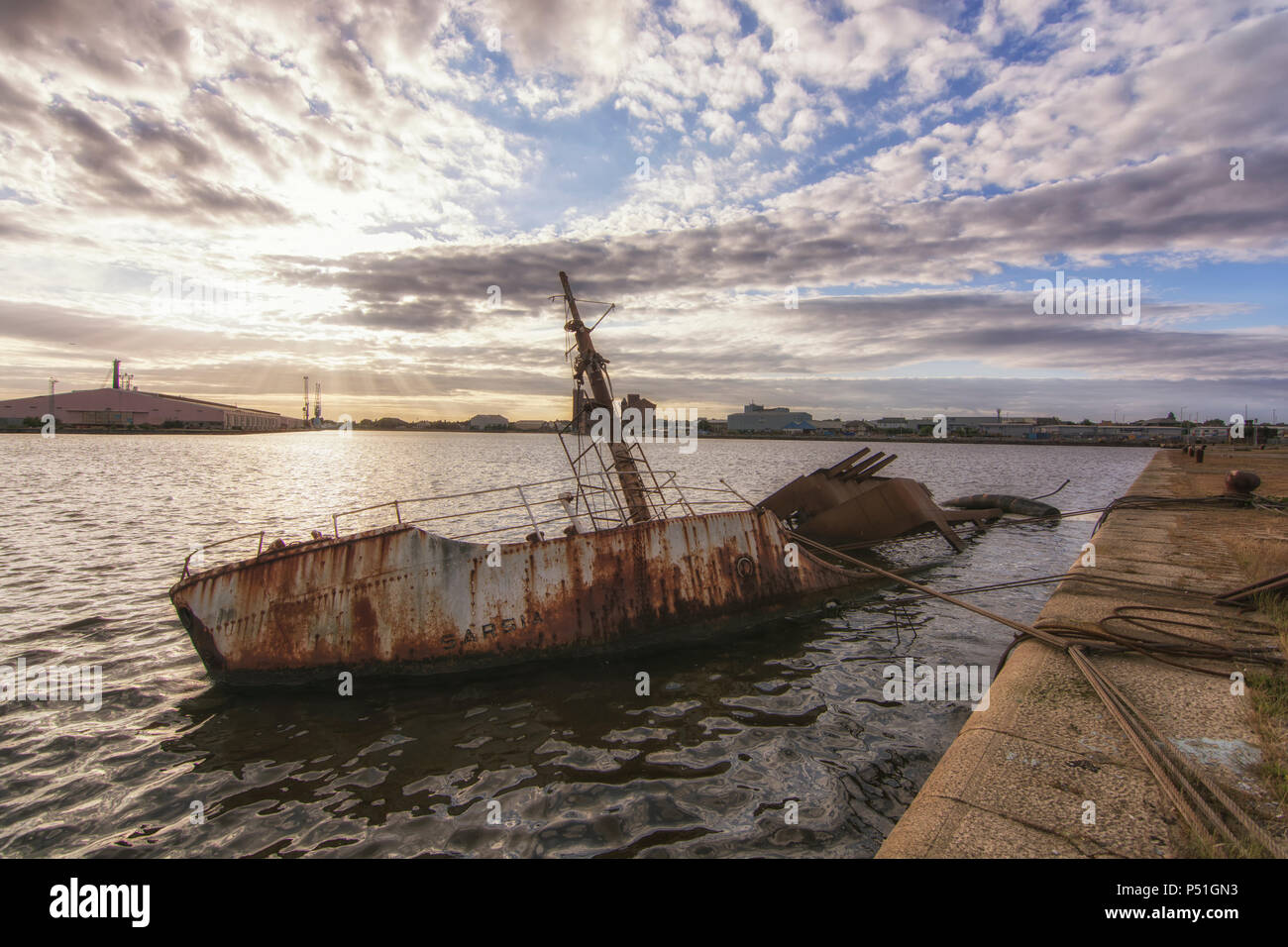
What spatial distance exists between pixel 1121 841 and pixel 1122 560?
10413 mm

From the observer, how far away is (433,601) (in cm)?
917

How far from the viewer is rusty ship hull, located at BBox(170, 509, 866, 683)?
8.83 m

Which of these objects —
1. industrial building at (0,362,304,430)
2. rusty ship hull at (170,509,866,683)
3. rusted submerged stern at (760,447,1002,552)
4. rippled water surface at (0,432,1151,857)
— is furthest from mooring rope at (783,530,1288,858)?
industrial building at (0,362,304,430)

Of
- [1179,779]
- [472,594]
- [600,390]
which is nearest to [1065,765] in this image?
[1179,779]

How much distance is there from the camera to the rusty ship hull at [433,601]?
29.0ft

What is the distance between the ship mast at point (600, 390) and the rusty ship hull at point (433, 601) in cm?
219

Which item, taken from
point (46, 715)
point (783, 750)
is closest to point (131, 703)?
point (46, 715)

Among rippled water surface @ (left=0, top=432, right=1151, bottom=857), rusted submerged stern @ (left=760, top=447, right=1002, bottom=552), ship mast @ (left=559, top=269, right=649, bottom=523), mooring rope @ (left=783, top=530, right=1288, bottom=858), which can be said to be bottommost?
rippled water surface @ (left=0, top=432, right=1151, bottom=857)

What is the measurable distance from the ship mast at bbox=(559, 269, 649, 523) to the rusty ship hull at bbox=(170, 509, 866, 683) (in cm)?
219

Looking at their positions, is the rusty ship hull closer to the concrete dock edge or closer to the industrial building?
the concrete dock edge

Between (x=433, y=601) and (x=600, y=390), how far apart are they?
239 inches

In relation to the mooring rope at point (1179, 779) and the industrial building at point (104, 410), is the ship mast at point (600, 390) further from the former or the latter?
A: the industrial building at point (104, 410)

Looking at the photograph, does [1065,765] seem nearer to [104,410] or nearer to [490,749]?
[490,749]
